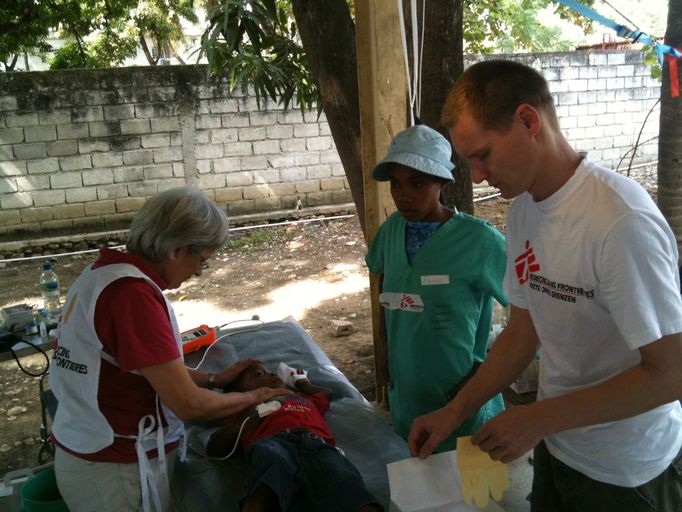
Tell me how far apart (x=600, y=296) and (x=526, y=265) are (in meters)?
0.24

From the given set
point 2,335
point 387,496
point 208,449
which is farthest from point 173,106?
point 387,496

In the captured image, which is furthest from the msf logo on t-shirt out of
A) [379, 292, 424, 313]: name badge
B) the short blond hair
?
[379, 292, 424, 313]: name badge

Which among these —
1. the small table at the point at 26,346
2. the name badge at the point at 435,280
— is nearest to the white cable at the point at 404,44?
the name badge at the point at 435,280

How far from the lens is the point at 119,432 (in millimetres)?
1916

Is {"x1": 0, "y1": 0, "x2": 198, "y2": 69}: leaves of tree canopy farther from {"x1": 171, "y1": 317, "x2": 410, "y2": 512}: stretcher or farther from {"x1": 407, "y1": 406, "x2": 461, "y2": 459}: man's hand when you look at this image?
{"x1": 407, "y1": 406, "x2": 461, "y2": 459}: man's hand

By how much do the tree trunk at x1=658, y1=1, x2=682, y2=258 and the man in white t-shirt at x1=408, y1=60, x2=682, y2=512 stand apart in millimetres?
3144

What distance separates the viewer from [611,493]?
1.34 m

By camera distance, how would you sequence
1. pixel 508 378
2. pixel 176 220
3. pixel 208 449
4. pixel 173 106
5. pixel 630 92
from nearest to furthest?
pixel 508 378, pixel 176 220, pixel 208 449, pixel 173 106, pixel 630 92

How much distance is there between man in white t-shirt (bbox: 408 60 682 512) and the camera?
3.71 ft

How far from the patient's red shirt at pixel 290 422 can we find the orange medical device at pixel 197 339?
867 millimetres

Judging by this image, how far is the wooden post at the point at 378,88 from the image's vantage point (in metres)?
2.54

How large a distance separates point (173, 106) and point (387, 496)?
6.87 meters

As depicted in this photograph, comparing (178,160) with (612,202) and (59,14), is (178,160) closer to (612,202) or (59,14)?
(59,14)

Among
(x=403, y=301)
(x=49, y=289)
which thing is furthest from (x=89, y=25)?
(x=403, y=301)
